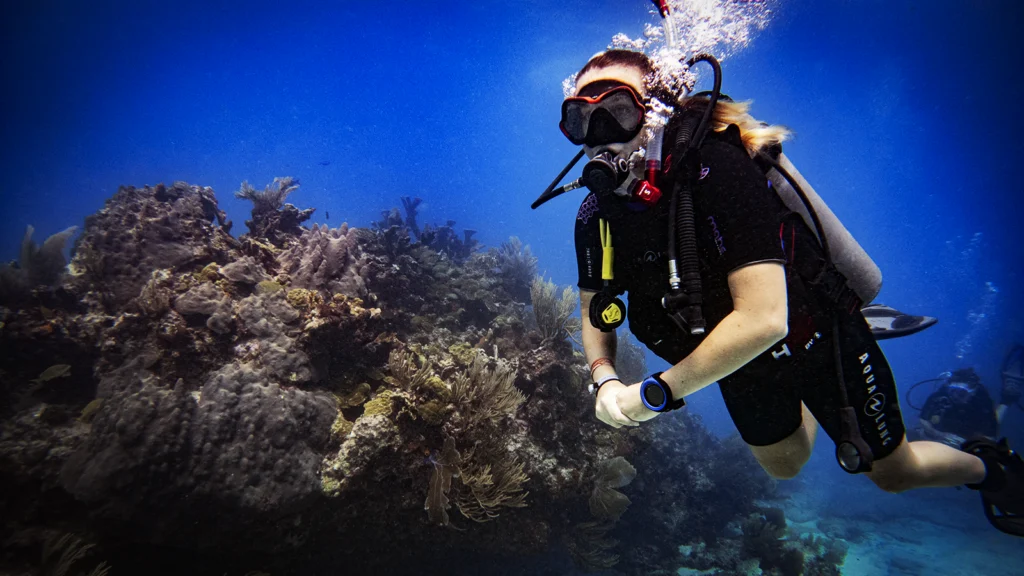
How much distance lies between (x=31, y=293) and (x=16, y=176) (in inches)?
3921

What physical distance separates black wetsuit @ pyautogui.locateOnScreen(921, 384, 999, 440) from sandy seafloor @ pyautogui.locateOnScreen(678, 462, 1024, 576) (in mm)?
4012

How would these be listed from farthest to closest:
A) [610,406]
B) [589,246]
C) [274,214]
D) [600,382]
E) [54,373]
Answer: [274,214] → [54,373] → [589,246] → [600,382] → [610,406]

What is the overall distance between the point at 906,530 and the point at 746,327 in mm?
23187

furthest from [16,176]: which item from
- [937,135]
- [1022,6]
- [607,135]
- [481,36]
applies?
[937,135]

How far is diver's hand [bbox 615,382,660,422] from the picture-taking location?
1665 mm

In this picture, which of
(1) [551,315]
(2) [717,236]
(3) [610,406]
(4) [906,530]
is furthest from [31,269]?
(4) [906,530]

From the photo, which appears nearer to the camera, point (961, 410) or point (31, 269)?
point (31, 269)

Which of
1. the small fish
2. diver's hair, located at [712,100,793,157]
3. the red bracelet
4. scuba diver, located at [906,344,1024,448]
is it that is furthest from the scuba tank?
scuba diver, located at [906,344,1024,448]

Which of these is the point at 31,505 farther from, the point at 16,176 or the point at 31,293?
the point at 16,176

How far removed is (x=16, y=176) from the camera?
6303cm

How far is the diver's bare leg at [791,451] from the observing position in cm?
254

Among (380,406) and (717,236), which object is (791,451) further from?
(380,406)

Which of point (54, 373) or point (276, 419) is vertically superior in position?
point (54, 373)

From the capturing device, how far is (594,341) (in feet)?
7.98
